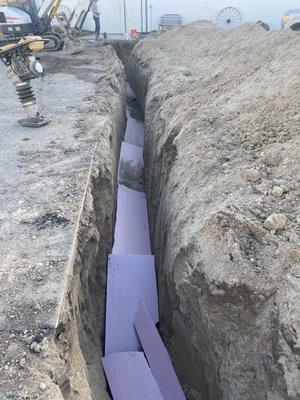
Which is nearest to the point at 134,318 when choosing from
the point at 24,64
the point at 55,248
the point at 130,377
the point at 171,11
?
the point at 130,377

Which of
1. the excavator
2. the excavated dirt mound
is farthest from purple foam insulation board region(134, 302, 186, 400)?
the excavator

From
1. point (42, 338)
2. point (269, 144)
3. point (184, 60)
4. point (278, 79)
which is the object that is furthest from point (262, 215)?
point (184, 60)

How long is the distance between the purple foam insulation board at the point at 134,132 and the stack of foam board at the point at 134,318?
2595 millimetres

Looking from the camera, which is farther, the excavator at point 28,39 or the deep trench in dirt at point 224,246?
the excavator at point 28,39

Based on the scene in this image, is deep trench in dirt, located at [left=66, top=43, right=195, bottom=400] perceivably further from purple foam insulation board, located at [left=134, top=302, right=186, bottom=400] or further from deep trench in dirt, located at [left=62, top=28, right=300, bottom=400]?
purple foam insulation board, located at [left=134, top=302, right=186, bottom=400]

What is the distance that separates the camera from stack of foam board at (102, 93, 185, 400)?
3803 mm

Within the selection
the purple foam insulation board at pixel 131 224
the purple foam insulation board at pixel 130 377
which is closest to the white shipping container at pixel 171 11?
the purple foam insulation board at pixel 131 224

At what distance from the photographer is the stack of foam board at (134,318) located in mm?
3803

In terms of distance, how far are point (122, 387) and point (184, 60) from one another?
794 centimetres

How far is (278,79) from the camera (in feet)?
17.1

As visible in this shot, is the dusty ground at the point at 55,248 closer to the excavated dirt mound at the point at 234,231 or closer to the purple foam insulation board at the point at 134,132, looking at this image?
the excavated dirt mound at the point at 234,231

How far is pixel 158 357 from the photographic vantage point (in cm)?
404

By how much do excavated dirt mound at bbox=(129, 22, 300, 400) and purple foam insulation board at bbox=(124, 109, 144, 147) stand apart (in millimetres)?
2918

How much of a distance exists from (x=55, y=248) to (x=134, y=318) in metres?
1.41
